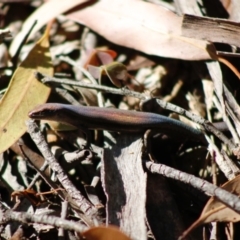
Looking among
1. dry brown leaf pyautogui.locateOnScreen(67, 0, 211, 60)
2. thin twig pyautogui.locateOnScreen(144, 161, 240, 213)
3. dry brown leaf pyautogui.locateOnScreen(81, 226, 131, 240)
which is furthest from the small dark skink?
dry brown leaf pyautogui.locateOnScreen(81, 226, 131, 240)

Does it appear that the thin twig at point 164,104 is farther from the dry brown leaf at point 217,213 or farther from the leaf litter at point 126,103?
the dry brown leaf at point 217,213

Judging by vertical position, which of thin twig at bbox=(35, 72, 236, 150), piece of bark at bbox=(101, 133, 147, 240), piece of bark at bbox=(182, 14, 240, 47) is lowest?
piece of bark at bbox=(101, 133, 147, 240)

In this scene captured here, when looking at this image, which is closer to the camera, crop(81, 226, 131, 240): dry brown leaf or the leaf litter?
crop(81, 226, 131, 240): dry brown leaf

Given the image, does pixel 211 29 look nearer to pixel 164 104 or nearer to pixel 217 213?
pixel 164 104

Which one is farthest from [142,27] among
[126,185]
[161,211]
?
[161,211]

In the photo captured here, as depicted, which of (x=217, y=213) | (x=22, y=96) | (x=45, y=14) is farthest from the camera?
(x=45, y=14)

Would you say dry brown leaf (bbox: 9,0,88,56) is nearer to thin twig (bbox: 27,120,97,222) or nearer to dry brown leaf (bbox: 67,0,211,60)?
dry brown leaf (bbox: 67,0,211,60)
